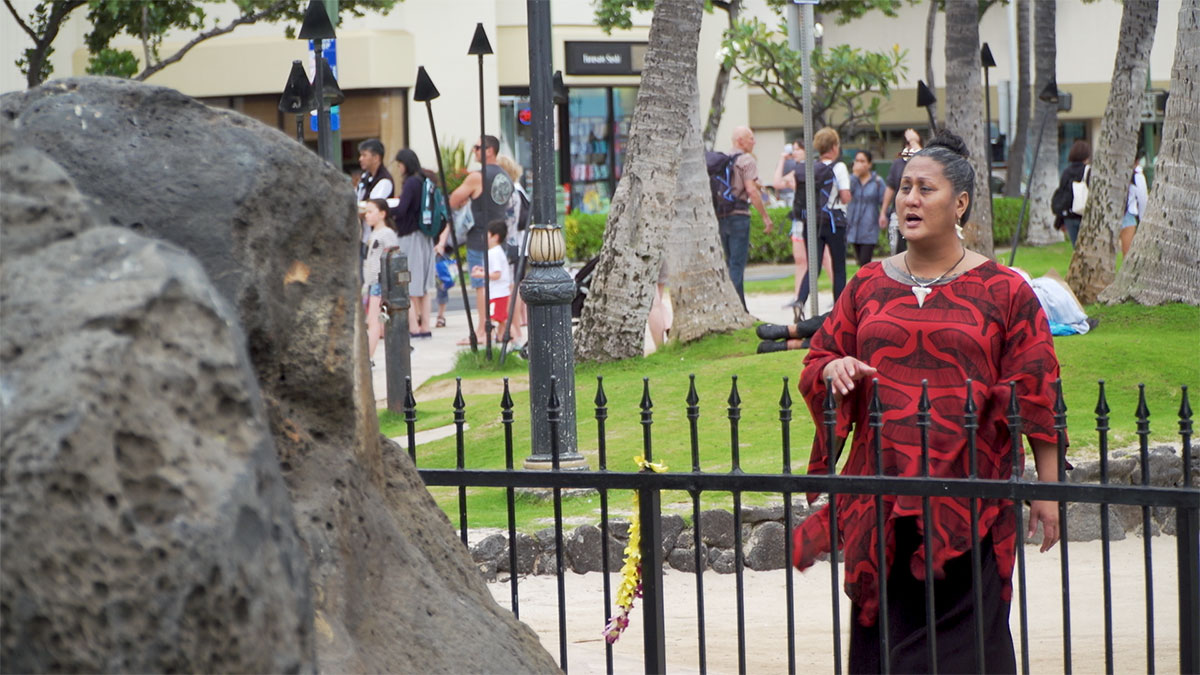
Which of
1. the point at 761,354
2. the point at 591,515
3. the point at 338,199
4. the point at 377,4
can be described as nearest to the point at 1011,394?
the point at 338,199

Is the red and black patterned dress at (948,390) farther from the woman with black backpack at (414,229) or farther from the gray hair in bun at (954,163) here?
the woman with black backpack at (414,229)

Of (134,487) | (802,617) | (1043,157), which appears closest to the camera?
(134,487)

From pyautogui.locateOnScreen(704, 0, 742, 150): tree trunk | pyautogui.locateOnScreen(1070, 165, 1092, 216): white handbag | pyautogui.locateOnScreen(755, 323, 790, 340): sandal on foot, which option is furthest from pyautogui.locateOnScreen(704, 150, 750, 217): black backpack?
pyautogui.locateOnScreen(704, 0, 742, 150): tree trunk

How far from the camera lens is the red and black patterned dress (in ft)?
13.3

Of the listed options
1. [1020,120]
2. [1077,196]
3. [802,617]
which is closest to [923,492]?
[802,617]

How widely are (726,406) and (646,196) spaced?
2971mm

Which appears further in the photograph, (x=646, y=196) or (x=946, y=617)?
(x=646, y=196)

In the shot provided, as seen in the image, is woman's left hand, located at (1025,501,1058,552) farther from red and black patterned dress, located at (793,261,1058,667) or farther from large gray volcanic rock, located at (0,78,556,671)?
large gray volcanic rock, located at (0,78,556,671)

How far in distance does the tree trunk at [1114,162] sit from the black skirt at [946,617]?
9853 mm

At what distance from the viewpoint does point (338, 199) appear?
9.81ft

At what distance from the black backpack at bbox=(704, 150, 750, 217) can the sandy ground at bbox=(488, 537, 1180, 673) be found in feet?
25.2

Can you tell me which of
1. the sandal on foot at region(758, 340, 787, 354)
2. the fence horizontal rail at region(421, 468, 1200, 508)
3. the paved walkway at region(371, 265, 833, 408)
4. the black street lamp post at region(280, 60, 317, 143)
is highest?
the black street lamp post at region(280, 60, 317, 143)

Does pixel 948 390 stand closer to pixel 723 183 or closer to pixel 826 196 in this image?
pixel 826 196

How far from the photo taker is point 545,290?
7.68 metres
